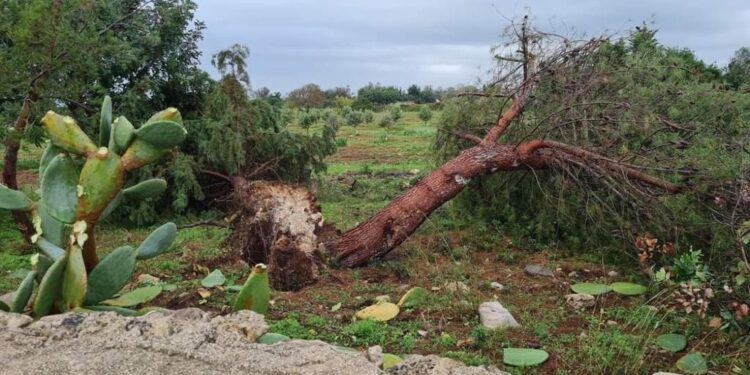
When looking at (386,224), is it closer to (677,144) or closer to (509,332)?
(509,332)

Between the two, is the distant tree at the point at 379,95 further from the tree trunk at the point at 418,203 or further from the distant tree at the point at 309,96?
the tree trunk at the point at 418,203

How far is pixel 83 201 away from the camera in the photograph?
336 cm

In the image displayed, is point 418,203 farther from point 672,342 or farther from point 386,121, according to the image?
point 386,121

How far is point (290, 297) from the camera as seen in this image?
5.41m

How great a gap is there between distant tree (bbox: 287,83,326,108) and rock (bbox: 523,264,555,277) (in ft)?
110

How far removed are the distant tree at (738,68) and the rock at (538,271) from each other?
4.69m

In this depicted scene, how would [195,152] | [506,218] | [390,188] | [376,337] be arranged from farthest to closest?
[390,188] < [195,152] < [506,218] < [376,337]

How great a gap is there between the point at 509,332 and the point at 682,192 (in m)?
2.32

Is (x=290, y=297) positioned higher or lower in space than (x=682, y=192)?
lower

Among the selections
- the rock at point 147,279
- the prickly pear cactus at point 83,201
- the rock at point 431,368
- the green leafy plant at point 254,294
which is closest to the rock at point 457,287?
the rock at point 147,279

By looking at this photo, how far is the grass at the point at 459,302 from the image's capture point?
168 inches

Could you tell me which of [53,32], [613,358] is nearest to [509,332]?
[613,358]

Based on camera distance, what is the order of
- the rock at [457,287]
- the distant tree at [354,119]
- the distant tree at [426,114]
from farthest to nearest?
1. the distant tree at [354,119]
2. the distant tree at [426,114]
3. the rock at [457,287]

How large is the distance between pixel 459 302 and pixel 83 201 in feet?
9.13
